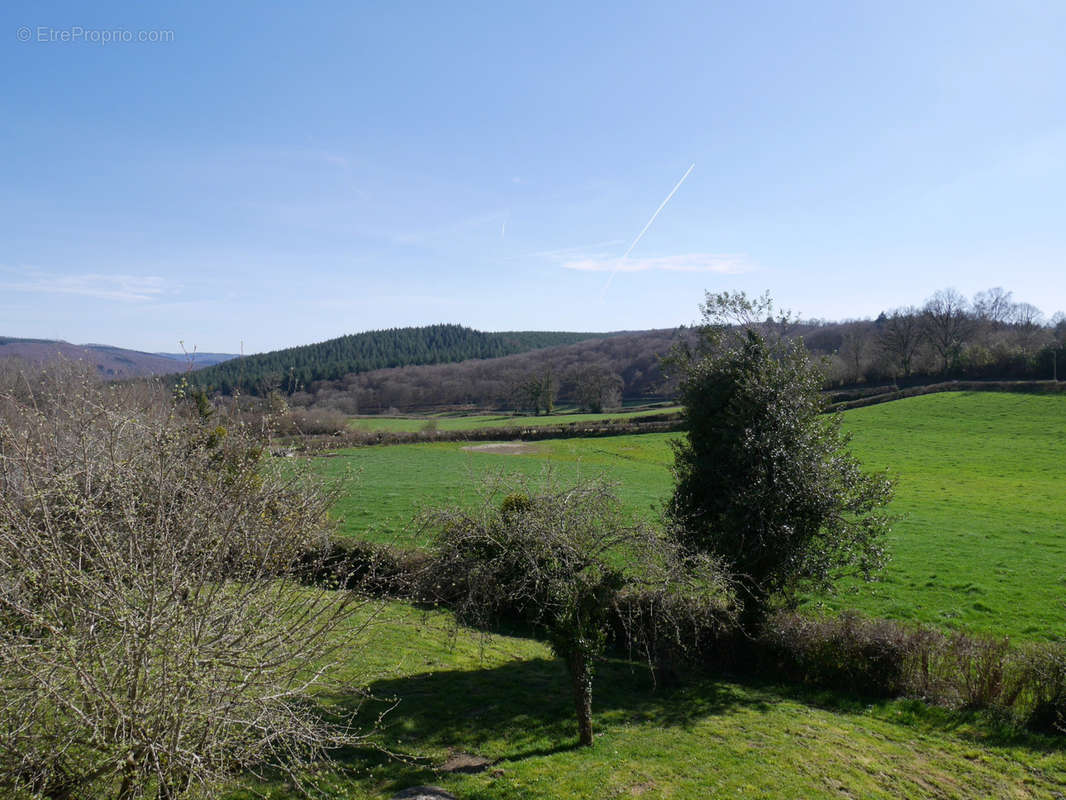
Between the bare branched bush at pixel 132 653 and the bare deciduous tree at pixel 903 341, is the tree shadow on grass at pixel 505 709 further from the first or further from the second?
the bare deciduous tree at pixel 903 341

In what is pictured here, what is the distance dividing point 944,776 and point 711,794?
13.4 ft

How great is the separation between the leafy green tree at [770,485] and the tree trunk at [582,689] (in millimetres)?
5145

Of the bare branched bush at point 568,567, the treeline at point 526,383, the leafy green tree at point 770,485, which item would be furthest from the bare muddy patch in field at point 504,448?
the bare branched bush at point 568,567

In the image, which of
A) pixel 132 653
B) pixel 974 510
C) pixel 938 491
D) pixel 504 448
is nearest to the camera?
pixel 132 653

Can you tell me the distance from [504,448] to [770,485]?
41.2 m

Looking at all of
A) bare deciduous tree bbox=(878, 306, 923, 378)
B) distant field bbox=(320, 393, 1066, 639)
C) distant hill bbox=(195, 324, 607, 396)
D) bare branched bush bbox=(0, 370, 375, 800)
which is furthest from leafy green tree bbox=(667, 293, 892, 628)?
distant hill bbox=(195, 324, 607, 396)

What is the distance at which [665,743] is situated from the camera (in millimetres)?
10422

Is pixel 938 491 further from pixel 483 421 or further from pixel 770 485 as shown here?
pixel 483 421

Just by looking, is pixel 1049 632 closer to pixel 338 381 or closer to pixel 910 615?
pixel 910 615

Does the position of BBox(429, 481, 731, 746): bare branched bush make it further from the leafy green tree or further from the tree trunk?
the leafy green tree

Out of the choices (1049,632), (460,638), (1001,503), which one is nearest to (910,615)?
(1049,632)

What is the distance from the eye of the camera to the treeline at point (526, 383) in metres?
82.8

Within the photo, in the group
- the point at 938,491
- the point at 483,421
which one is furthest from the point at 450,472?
the point at 483,421

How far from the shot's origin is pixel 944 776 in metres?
9.72
